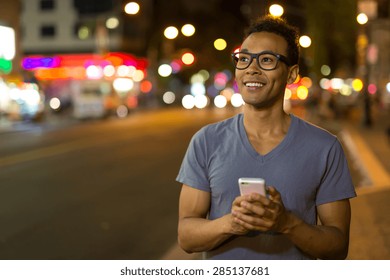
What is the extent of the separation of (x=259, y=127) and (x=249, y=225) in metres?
0.48

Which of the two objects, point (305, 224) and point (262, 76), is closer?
point (305, 224)

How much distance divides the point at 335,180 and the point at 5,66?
38.0 meters

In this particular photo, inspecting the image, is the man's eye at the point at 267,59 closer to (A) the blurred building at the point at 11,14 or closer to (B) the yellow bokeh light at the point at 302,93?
(B) the yellow bokeh light at the point at 302,93

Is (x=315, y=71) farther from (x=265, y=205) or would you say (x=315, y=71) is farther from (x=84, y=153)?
(x=265, y=205)

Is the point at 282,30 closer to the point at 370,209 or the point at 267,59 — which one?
the point at 267,59

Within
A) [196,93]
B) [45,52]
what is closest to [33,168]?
[45,52]

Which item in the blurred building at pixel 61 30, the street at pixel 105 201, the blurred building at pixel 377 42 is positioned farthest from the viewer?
the blurred building at pixel 61 30

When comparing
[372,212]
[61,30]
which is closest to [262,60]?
[372,212]

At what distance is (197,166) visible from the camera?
2.63 metres

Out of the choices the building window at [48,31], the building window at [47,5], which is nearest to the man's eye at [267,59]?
the building window at [47,5]

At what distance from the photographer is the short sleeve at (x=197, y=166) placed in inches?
103

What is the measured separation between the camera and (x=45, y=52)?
55375 mm

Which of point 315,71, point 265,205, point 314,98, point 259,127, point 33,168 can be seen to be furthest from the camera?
point 315,71

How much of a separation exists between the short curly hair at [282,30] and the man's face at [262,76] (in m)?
0.02
